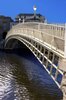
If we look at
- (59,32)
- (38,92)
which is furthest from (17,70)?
(59,32)

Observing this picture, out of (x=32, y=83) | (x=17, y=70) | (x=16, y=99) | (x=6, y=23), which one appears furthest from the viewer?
(x=6, y=23)

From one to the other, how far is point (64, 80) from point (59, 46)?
619 centimetres

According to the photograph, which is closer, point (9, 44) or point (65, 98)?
point (65, 98)

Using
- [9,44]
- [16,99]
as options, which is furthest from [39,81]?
[9,44]

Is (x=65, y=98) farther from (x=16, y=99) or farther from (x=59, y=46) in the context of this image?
(x=16, y=99)

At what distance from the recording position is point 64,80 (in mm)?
14898

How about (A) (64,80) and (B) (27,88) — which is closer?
(A) (64,80)

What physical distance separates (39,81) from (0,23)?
247 ft

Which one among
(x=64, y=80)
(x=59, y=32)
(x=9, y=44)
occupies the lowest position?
(x=9, y=44)

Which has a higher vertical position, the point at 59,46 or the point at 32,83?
the point at 59,46

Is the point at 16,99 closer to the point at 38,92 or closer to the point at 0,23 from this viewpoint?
the point at 38,92

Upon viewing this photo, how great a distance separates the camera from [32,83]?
33.3m

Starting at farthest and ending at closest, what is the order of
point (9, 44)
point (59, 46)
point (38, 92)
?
point (9, 44), point (38, 92), point (59, 46)

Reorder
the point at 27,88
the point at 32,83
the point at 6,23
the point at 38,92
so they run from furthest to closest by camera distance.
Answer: the point at 6,23 < the point at 32,83 < the point at 27,88 < the point at 38,92
